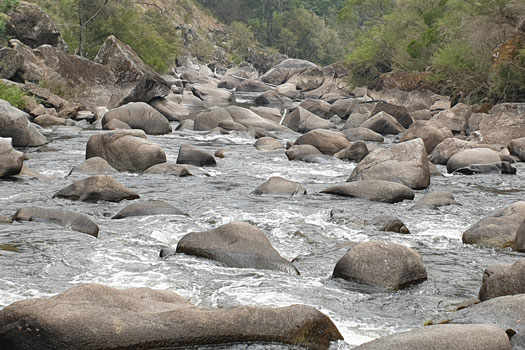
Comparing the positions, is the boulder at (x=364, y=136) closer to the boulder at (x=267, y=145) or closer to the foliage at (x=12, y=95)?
the boulder at (x=267, y=145)

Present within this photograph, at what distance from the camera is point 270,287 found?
20.8 feet

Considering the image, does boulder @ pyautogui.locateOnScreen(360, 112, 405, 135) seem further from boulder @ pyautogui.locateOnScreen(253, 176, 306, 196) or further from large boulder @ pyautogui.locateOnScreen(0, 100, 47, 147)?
boulder @ pyautogui.locateOnScreen(253, 176, 306, 196)

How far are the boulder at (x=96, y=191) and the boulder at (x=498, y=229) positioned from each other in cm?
546

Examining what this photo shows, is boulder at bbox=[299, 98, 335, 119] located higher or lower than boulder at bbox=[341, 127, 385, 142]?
lower

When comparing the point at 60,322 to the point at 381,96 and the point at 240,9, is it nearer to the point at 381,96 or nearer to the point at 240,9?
the point at 381,96

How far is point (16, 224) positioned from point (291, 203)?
449cm

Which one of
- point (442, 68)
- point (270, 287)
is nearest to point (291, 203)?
point (270, 287)

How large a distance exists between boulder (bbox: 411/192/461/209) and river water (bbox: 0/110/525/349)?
231 mm

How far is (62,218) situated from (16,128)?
842 cm

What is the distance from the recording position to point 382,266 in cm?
652

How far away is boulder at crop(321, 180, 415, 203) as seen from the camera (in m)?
11.0

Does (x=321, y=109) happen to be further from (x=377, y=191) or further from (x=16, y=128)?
(x=377, y=191)

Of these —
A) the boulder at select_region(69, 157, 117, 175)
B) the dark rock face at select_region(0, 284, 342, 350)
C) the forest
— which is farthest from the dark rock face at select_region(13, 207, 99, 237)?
the forest

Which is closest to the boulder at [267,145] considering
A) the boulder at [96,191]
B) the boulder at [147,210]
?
the boulder at [96,191]
